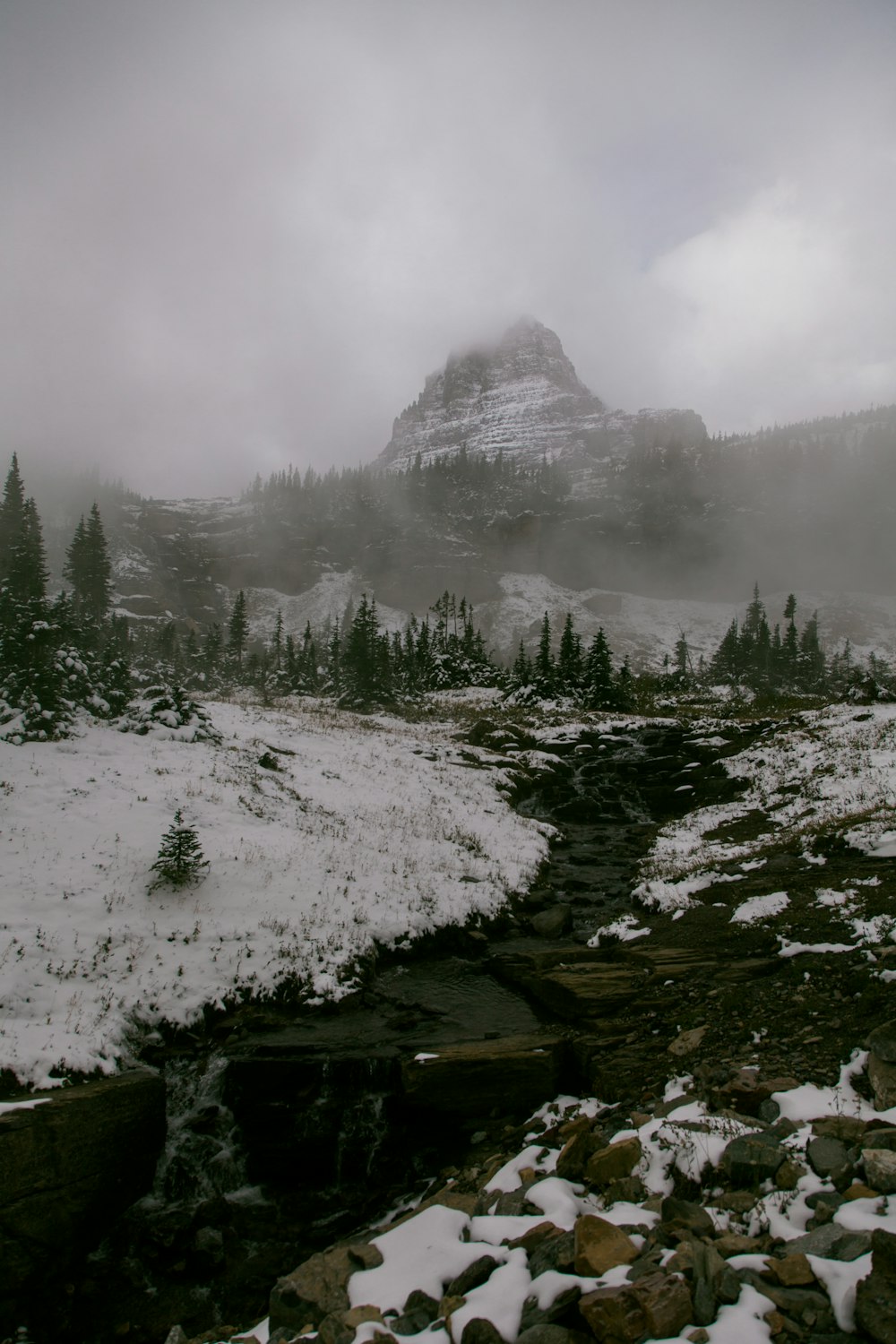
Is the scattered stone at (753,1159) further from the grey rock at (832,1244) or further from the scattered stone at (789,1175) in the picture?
the grey rock at (832,1244)

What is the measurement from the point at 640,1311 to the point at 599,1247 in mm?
861

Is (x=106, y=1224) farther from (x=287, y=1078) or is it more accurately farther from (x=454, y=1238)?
(x=454, y=1238)

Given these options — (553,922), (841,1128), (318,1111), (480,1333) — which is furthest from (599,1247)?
(553,922)

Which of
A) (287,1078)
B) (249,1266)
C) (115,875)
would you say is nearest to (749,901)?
(287,1078)

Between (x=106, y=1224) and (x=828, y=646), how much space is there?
18485 cm

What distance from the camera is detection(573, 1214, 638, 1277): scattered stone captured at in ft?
15.3

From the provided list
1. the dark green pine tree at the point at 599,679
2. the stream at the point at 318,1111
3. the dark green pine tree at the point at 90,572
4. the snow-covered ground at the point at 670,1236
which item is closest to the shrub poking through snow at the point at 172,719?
the stream at the point at 318,1111

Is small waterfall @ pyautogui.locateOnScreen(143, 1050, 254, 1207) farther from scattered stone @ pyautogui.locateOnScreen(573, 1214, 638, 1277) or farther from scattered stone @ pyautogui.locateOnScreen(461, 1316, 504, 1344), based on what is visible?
scattered stone @ pyautogui.locateOnScreen(573, 1214, 638, 1277)

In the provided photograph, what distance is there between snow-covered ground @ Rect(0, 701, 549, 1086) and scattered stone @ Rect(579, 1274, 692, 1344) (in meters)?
7.99

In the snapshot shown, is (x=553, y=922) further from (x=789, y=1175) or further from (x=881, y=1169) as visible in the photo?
(x=881, y=1169)

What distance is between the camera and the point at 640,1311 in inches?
157

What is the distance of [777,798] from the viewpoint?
2452cm

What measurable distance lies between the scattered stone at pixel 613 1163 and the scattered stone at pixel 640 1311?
6.56 ft

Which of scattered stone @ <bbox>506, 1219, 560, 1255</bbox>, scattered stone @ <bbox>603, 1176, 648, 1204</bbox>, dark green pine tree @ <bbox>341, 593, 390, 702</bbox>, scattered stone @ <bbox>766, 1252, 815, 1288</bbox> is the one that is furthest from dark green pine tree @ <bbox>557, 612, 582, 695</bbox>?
scattered stone @ <bbox>766, 1252, 815, 1288</bbox>
